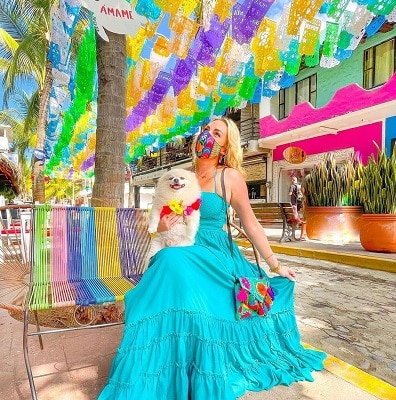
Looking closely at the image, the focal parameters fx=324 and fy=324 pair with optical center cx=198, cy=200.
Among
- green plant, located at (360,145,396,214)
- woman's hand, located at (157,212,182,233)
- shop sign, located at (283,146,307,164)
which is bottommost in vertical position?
woman's hand, located at (157,212,182,233)

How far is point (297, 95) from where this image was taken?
16047 millimetres

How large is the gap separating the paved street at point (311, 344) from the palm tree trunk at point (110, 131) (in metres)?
1.31

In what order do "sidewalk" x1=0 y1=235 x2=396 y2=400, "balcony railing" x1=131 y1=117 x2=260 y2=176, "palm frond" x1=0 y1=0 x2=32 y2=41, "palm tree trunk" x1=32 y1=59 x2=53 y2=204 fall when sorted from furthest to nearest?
"balcony railing" x1=131 y1=117 x2=260 y2=176 < "palm tree trunk" x1=32 y1=59 x2=53 y2=204 < "palm frond" x1=0 y1=0 x2=32 y2=41 < "sidewalk" x1=0 y1=235 x2=396 y2=400

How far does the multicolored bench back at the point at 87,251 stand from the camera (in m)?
2.07

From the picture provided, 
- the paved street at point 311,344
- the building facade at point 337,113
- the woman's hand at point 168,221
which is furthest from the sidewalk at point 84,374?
the building facade at point 337,113

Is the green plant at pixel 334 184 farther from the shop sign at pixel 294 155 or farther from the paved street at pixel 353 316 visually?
the shop sign at pixel 294 155

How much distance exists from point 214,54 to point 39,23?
7.43 m

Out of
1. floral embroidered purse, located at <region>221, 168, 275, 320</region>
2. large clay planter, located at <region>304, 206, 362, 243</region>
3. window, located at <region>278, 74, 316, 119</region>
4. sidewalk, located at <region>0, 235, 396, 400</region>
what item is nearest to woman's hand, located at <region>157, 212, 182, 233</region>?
floral embroidered purse, located at <region>221, 168, 275, 320</region>

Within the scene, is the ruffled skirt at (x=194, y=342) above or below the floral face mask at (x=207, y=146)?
below

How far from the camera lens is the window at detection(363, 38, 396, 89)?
11913 millimetres

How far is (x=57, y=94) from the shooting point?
402 inches

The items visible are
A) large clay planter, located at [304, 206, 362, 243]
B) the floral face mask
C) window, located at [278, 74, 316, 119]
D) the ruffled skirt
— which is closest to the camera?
the ruffled skirt

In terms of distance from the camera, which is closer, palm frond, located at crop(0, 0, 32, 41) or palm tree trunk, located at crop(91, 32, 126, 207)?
palm tree trunk, located at crop(91, 32, 126, 207)

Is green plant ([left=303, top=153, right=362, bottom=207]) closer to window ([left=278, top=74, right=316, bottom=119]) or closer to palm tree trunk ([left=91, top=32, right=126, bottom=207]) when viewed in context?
palm tree trunk ([left=91, top=32, right=126, bottom=207])
